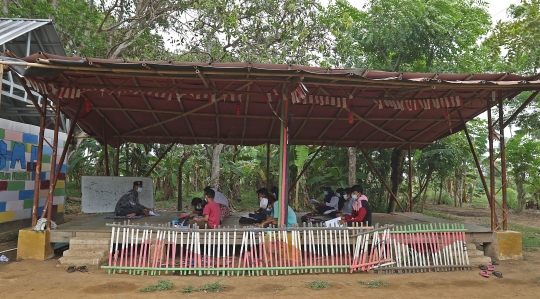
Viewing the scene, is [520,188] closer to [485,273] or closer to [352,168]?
[352,168]

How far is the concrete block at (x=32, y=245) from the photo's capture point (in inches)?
246

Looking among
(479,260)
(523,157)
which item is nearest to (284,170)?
(479,260)

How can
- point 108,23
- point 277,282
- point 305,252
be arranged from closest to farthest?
point 277,282, point 305,252, point 108,23

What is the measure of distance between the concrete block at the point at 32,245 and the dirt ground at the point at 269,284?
0.19m

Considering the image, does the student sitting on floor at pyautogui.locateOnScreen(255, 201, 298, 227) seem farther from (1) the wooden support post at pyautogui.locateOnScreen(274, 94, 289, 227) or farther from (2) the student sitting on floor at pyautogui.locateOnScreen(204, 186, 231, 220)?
(2) the student sitting on floor at pyautogui.locateOnScreen(204, 186, 231, 220)

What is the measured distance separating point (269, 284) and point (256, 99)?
3.90m

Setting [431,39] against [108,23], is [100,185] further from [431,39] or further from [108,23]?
[431,39]

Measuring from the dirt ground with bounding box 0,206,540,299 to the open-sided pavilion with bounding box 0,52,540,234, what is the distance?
4.31ft

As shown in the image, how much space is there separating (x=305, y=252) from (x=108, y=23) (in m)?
12.1

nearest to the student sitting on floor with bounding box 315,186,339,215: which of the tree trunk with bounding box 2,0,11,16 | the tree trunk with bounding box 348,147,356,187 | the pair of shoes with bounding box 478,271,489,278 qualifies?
the tree trunk with bounding box 348,147,356,187

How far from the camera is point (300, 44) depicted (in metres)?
11.6

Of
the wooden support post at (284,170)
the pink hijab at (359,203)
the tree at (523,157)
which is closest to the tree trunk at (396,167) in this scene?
the tree at (523,157)

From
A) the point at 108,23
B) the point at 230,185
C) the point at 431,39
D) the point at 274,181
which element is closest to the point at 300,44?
the point at 431,39

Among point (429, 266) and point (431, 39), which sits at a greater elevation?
point (431, 39)
